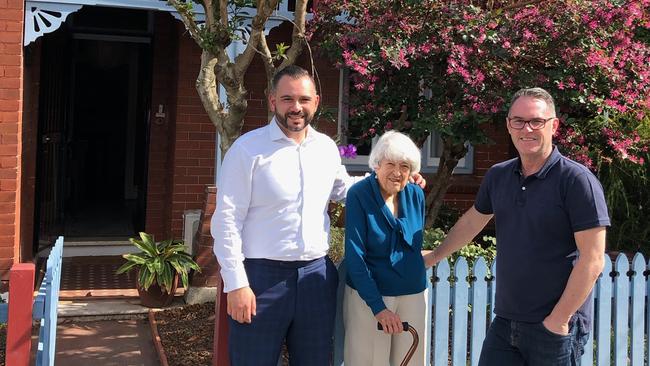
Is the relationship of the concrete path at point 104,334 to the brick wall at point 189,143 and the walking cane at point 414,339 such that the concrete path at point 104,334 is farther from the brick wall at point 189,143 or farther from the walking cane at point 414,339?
the walking cane at point 414,339

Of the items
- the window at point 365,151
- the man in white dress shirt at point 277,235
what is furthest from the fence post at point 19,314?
the window at point 365,151

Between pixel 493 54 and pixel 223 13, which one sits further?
pixel 493 54

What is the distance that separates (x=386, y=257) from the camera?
3197 millimetres

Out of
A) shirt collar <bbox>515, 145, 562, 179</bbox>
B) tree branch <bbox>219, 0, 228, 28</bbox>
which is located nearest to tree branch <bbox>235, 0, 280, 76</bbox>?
tree branch <bbox>219, 0, 228, 28</bbox>

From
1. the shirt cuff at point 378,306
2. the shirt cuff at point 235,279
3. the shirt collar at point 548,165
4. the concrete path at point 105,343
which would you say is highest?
the shirt collar at point 548,165

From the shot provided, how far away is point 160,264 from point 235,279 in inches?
130

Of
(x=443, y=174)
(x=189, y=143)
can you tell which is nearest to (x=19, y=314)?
(x=443, y=174)

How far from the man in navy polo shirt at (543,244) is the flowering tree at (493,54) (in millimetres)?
2537

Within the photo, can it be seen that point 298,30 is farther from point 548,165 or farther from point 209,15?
point 548,165

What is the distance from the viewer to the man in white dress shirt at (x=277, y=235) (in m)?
3.04

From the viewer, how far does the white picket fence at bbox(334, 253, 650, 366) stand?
13.8ft

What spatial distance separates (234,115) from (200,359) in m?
1.75

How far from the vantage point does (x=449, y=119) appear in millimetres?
5617

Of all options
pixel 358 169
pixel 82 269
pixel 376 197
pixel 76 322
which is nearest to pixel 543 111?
pixel 376 197
